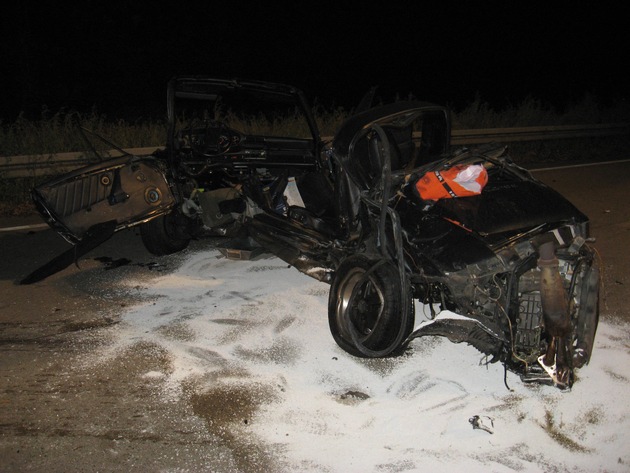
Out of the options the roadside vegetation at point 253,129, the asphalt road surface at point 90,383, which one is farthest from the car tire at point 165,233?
the roadside vegetation at point 253,129

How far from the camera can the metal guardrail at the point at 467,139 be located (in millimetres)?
8781

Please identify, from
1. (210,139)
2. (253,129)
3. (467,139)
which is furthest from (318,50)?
(210,139)

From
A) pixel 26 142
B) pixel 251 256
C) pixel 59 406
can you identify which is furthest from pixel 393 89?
pixel 59 406

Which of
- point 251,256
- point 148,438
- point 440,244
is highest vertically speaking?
point 440,244

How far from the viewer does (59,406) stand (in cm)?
380

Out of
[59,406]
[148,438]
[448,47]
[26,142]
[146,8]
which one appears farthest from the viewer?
[448,47]

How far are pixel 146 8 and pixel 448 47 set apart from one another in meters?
17.8

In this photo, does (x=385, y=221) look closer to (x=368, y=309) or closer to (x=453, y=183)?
(x=453, y=183)

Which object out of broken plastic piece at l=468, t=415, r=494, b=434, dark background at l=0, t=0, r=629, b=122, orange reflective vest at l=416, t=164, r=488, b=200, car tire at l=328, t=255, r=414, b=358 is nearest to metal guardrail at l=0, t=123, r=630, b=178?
car tire at l=328, t=255, r=414, b=358

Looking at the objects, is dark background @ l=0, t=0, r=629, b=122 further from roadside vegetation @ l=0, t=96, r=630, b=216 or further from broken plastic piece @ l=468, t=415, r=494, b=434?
broken plastic piece @ l=468, t=415, r=494, b=434

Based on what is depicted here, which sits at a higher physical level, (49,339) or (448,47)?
(448,47)

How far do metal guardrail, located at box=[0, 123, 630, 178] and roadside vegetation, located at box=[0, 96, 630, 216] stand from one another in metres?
0.17

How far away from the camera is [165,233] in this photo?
652 cm

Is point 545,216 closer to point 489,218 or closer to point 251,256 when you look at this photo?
point 489,218
